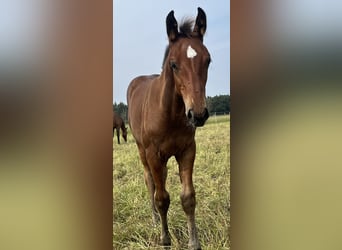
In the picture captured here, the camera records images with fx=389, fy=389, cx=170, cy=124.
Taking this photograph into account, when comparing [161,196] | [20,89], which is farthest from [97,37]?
[161,196]

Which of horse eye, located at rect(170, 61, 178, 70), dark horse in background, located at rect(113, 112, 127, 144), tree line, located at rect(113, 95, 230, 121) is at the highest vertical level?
horse eye, located at rect(170, 61, 178, 70)

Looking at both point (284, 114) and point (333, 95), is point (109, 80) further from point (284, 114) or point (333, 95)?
point (333, 95)

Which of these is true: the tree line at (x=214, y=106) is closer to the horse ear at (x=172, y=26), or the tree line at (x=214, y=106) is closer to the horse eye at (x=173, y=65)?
the horse eye at (x=173, y=65)

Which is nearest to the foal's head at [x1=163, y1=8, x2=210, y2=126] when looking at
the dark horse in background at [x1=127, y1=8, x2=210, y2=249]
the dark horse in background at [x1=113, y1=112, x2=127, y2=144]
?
the dark horse in background at [x1=127, y1=8, x2=210, y2=249]

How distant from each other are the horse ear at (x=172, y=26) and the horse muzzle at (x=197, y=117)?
33 centimetres

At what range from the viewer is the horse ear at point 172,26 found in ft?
5.37

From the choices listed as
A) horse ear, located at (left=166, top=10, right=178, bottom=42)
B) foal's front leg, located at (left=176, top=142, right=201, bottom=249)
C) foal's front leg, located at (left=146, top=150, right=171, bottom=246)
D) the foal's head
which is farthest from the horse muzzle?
horse ear, located at (left=166, top=10, right=178, bottom=42)

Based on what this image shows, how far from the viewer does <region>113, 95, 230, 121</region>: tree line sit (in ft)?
5.40

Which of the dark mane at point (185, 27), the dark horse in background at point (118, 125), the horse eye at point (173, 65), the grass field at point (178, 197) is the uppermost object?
the dark mane at point (185, 27)

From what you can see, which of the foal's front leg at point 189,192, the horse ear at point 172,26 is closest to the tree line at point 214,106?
the foal's front leg at point 189,192

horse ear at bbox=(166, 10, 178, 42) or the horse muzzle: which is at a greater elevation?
horse ear at bbox=(166, 10, 178, 42)

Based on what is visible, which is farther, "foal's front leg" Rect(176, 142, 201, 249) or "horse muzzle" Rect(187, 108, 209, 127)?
"foal's front leg" Rect(176, 142, 201, 249)

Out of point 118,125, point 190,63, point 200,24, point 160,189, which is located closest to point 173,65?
point 190,63

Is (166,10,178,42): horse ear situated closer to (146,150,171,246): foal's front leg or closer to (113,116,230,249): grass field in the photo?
(113,116,230,249): grass field
